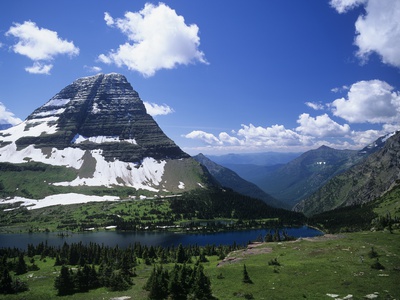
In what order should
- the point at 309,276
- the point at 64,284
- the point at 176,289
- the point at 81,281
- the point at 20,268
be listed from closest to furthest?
the point at 176,289, the point at 309,276, the point at 64,284, the point at 81,281, the point at 20,268

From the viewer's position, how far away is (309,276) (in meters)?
61.7

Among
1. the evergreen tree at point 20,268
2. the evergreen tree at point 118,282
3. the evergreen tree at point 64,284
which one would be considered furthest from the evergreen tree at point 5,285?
the evergreen tree at point 20,268

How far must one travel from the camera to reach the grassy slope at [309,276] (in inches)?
2108

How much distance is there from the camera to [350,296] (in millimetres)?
49156

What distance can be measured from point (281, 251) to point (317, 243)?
42.5 ft

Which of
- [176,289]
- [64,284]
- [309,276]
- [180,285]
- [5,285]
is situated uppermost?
[5,285]

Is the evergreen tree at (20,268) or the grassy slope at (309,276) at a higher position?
the grassy slope at (309,276)

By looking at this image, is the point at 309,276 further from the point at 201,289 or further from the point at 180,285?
the point at 180,285

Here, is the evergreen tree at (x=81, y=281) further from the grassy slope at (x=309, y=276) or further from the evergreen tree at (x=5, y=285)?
the evergreen tree at (x=5, y=285)

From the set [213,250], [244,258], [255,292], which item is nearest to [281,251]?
[244,258]

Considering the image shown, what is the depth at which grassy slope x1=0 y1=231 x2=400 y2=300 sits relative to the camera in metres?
53.5

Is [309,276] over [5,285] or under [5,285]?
under

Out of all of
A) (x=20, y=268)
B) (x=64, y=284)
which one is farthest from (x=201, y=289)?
(x=20, y=268)

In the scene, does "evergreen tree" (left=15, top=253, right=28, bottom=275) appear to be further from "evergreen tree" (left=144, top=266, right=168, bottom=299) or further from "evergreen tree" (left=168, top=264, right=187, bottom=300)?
"evergreen tree" (left=168, top=264, right=187, bottom=300)
